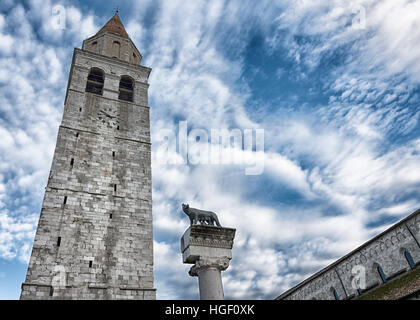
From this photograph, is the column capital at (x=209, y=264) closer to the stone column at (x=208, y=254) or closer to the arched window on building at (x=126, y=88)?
the stone column at (x=208, y=254)

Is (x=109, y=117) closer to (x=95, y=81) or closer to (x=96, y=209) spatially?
(x=95, y=81)

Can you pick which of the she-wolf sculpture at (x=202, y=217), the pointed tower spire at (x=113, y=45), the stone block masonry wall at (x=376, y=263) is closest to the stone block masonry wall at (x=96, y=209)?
the pointed tower spire at (x=113, y=45)

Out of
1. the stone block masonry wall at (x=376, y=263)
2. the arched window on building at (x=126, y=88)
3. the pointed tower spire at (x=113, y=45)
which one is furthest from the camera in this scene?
the pointed tower spire at (x=113, y=45)

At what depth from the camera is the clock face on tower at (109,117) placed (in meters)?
17.8

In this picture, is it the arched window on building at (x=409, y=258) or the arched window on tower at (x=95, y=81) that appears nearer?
the arched window on building at (x=409, y=258)

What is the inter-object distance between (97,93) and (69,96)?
85.3 inches

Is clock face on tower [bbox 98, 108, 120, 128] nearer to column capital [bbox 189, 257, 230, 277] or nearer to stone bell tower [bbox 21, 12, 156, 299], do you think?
stone bell tower [bbox 21, 12, 156, 299]

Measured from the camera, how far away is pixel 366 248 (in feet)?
65.9

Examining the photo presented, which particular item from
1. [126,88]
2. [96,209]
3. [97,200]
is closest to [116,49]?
[126,88]

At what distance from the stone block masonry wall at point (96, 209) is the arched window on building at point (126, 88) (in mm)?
1090

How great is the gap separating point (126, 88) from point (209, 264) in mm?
17921
